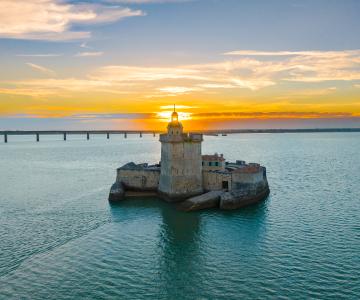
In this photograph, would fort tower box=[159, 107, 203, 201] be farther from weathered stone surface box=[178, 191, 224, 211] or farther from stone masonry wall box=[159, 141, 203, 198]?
weathered stone surface box=[178, 191, 224, 211]

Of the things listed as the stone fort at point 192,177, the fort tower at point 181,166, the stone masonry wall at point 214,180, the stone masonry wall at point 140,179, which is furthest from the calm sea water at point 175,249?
the stone masonry wall at point 214,180

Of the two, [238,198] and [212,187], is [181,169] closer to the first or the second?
[212,187]

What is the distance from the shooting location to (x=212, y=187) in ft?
126

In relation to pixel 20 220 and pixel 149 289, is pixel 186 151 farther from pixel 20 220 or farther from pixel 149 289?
pixel 149 289

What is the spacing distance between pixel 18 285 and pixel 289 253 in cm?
1629

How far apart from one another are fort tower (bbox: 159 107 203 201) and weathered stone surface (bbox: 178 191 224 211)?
2.38m

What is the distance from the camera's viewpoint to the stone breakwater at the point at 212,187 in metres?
34.2

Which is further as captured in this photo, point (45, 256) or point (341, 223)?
point (341, 223)

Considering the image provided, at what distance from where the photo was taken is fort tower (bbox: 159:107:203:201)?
36.7 m

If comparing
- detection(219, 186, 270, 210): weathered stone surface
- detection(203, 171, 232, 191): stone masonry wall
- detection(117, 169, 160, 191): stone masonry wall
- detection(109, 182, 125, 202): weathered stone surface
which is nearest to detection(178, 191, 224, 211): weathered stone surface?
detection(219, 186, 270, 210): weathered stone surface

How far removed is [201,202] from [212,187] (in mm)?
5007

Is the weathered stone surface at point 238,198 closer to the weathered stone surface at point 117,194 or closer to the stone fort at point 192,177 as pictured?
the stone fort at point 192,177

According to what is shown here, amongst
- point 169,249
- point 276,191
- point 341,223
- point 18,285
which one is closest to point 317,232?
point 341,223

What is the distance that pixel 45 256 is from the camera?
22406 mm
